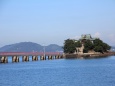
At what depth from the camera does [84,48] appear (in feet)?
572

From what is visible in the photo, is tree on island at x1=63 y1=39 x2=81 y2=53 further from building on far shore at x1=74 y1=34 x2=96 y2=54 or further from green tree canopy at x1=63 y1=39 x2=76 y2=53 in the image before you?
building on far shore at x1=74 y1=34 x2=96 y2=54

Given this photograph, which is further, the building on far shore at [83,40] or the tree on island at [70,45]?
the building on far shore at [83,40]

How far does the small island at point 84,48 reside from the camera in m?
174

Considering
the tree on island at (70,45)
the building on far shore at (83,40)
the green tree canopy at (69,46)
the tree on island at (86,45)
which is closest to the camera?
the tree on island at (86,45)

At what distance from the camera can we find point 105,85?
45219 mm

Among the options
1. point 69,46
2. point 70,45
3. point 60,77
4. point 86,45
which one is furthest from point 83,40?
point 60,77

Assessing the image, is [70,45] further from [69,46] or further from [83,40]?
[83,40]

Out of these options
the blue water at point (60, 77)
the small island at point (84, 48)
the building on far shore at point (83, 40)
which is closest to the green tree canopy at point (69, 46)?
the small island at point (84, 48)

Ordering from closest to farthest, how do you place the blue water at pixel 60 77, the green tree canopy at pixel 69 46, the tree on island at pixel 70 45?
1. the blue water at pixel 60 77
2. the tree on island at pixel 70 45
3. the green tree canopy at pixel 69 46

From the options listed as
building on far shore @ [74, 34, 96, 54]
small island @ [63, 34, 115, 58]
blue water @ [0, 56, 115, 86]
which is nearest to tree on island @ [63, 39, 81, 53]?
small island @ [63, 34, 115, 58]

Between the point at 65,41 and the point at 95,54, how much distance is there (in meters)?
16.9

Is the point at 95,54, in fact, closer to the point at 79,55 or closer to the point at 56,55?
the point at 79,55

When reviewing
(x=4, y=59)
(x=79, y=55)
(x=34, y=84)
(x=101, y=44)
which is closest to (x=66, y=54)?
(x=79, y=55)

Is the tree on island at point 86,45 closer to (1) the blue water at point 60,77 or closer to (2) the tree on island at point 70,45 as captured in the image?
(2) the tree on island at point 70,45
